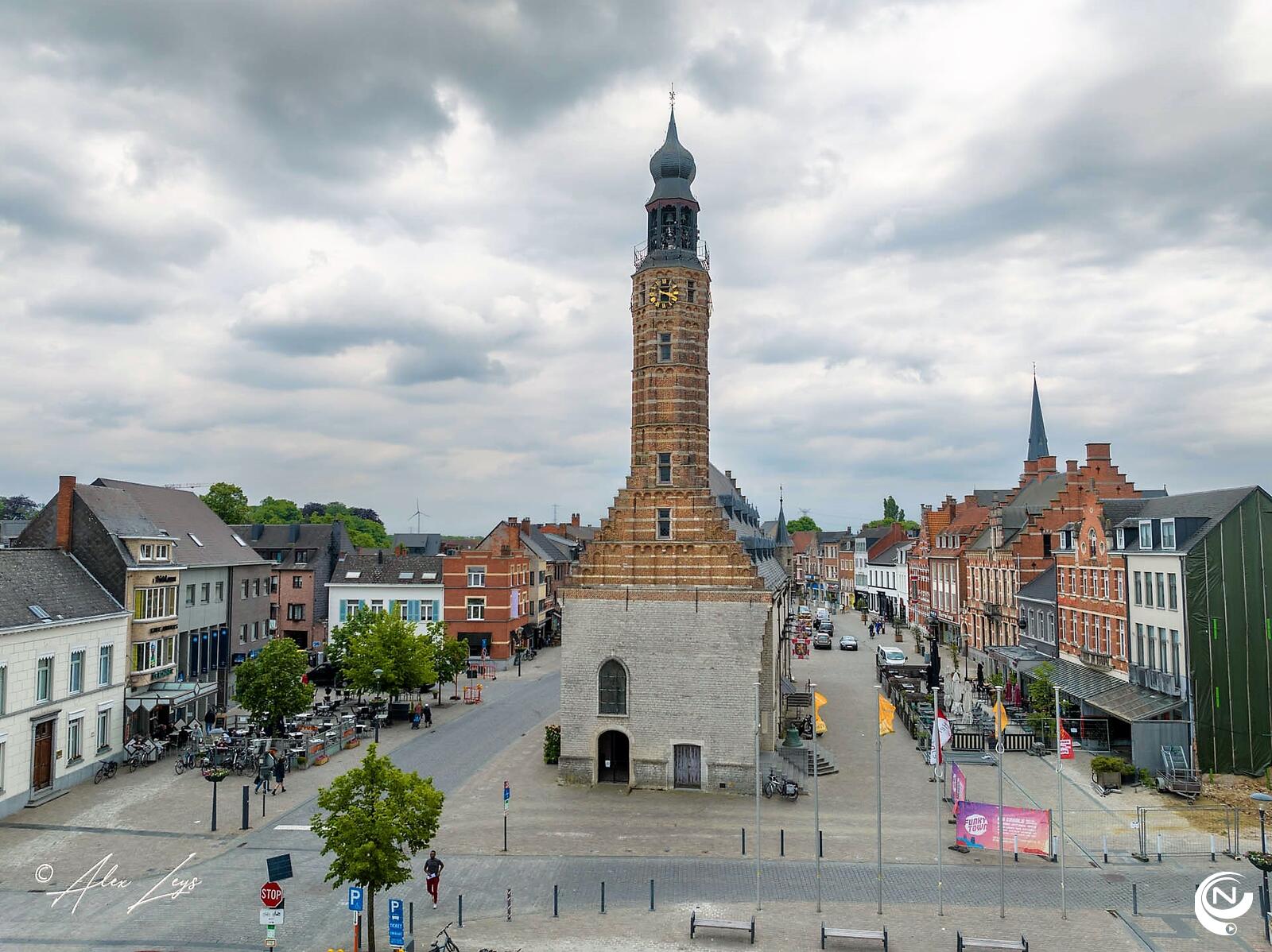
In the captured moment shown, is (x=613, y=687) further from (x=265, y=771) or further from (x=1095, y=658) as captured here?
(x=1095, y=658)

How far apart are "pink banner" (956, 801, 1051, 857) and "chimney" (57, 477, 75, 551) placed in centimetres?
3766

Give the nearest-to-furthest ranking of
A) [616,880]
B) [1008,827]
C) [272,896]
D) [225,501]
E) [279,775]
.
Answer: [272,896]
[616,880]
[1008,827]
[279,775]
[225,501]

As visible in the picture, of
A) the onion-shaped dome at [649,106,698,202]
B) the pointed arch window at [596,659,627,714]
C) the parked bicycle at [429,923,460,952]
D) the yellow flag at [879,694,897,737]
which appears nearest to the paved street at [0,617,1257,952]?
the parked bicycle at [429,923,460,952]

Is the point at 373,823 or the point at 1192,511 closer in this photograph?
the point at 373,823

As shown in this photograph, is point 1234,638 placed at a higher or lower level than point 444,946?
higher

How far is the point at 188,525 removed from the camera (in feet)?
162

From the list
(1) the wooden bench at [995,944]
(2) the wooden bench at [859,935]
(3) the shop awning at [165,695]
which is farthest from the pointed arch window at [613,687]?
(3) the shop awning at [165,695]

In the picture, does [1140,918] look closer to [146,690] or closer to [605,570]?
[605,570]

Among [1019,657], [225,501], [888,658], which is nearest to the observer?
[1019,657]

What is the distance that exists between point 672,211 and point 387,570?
40951 mm

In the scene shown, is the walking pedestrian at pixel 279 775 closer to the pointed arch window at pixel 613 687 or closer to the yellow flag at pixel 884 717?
the pointed arch window at pixel 613 687

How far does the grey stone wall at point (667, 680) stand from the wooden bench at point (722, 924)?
1182cm

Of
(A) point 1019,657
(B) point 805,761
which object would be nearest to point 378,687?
(B) point 805,761

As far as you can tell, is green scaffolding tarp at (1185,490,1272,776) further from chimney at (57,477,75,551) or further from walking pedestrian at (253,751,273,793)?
chimney at (57,477,75,551)
